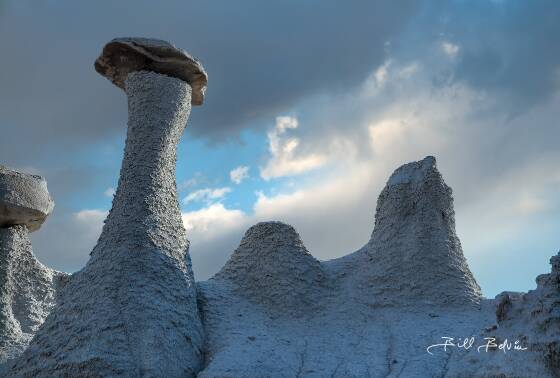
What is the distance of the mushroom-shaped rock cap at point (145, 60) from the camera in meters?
9.28

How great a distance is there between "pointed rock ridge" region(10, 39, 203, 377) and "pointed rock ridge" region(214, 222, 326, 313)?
2.67ft

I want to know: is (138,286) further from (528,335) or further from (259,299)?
(528,335)

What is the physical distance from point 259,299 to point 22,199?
4.50 m

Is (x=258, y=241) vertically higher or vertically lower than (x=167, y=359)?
higher

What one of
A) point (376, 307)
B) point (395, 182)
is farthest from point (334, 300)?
point (395, 182)

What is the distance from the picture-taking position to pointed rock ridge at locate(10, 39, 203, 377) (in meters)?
7.14

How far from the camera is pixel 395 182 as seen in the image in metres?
9.52

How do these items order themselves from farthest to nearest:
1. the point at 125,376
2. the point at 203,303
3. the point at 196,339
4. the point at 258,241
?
the point at 258,241 < the point at 203,303 < the point at 196,339 < the point at 125,376

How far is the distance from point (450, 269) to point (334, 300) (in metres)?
1.53

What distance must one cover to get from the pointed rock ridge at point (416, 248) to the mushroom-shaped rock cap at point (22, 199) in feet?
17.2

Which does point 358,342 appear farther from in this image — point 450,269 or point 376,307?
point 450,269
